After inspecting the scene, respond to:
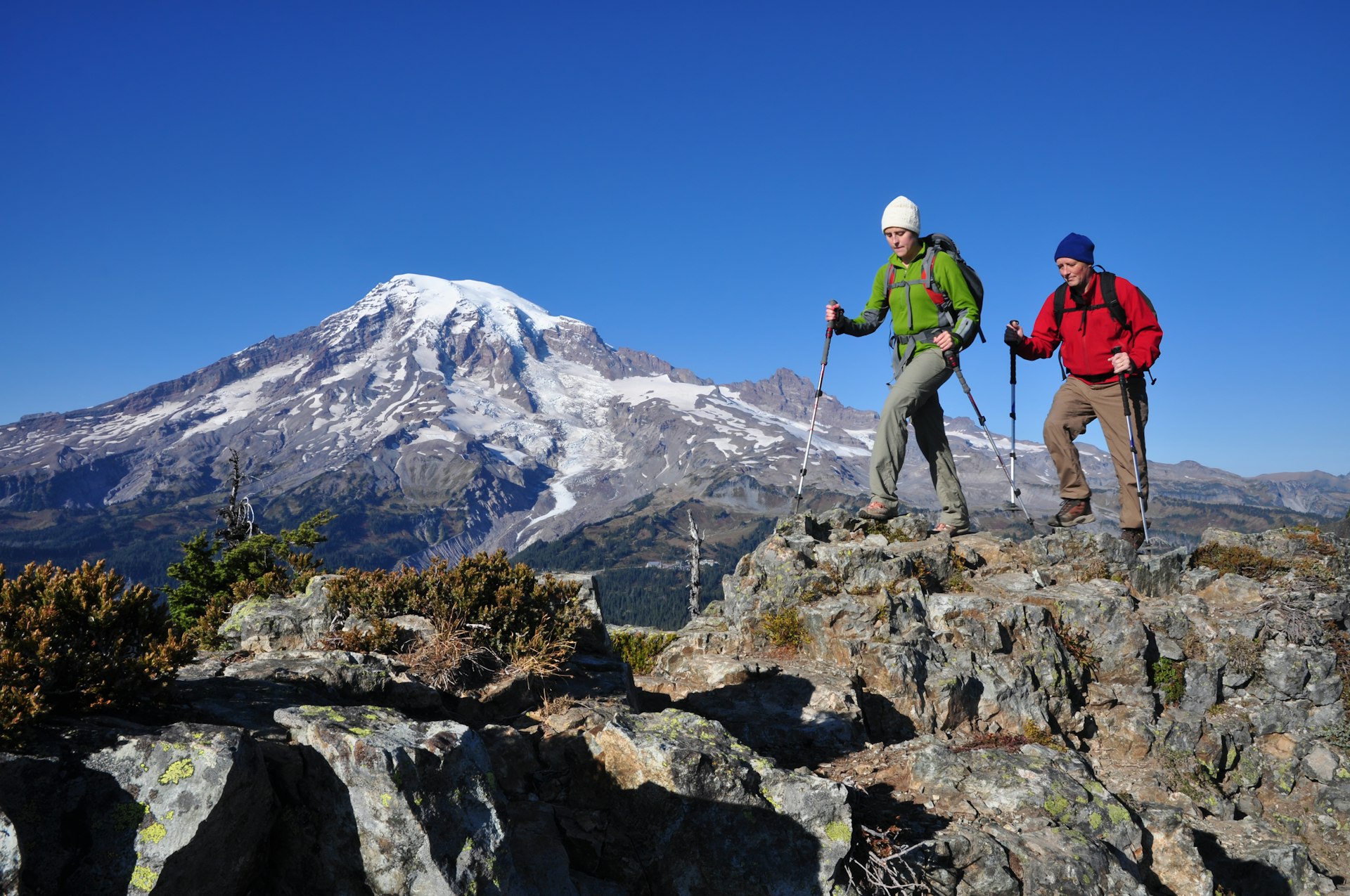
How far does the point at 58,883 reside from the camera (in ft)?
16.7

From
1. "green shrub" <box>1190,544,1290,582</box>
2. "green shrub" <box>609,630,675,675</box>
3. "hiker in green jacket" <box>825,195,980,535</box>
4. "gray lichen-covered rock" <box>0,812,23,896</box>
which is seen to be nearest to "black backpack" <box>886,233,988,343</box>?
"hiker in green jacket" <box>825,195,980,535</box>

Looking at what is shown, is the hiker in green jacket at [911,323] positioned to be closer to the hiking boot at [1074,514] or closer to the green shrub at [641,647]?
the hiking boot at [1074,514]

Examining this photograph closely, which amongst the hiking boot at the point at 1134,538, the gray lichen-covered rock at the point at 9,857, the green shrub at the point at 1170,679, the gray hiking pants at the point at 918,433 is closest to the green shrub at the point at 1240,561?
the hiking boot at the point at 1134,538

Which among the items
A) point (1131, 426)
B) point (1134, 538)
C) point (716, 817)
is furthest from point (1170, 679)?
point (716, 817)

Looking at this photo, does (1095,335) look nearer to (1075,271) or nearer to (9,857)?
(1075,271)

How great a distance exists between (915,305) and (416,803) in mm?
11683

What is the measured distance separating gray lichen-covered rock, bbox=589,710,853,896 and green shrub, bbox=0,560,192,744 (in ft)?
14.1

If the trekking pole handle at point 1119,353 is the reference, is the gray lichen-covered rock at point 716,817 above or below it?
below

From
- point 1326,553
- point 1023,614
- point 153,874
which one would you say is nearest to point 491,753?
point 153,874

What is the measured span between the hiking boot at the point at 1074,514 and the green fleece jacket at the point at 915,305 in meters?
4.55

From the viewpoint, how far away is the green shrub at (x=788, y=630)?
1354 centimetres

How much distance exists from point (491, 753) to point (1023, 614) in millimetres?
9600

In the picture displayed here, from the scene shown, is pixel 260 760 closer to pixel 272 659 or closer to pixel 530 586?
pixel 272 659

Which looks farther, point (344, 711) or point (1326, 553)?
point (1326, 553)
